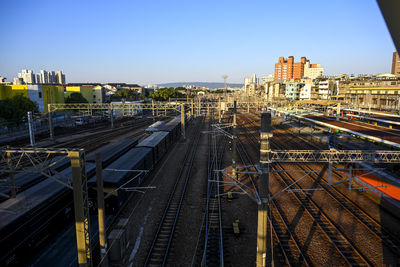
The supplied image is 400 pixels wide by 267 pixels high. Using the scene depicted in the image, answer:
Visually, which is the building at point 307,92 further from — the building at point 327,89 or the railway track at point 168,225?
the railway track at point 168,225

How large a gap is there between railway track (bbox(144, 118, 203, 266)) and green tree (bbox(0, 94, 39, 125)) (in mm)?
31279

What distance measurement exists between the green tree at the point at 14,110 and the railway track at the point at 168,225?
3128 cm

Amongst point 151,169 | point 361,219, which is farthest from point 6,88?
point 361,219

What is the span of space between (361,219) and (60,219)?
17.9 meters

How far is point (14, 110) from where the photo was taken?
4028 cm

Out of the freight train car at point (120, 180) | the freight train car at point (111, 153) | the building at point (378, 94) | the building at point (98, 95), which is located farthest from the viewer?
the building at point (98, 95)

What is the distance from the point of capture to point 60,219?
1398cm

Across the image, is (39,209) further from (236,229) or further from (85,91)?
(85,91)

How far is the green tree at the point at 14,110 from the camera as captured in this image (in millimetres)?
39375

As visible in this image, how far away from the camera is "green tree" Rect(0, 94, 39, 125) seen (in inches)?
1550

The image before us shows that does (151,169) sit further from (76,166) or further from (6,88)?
(6,88)

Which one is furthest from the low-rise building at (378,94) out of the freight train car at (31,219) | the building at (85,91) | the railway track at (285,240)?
the building at (85,91)

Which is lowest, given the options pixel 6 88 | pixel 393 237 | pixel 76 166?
pixel 393 237

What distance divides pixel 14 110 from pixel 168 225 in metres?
37.6
